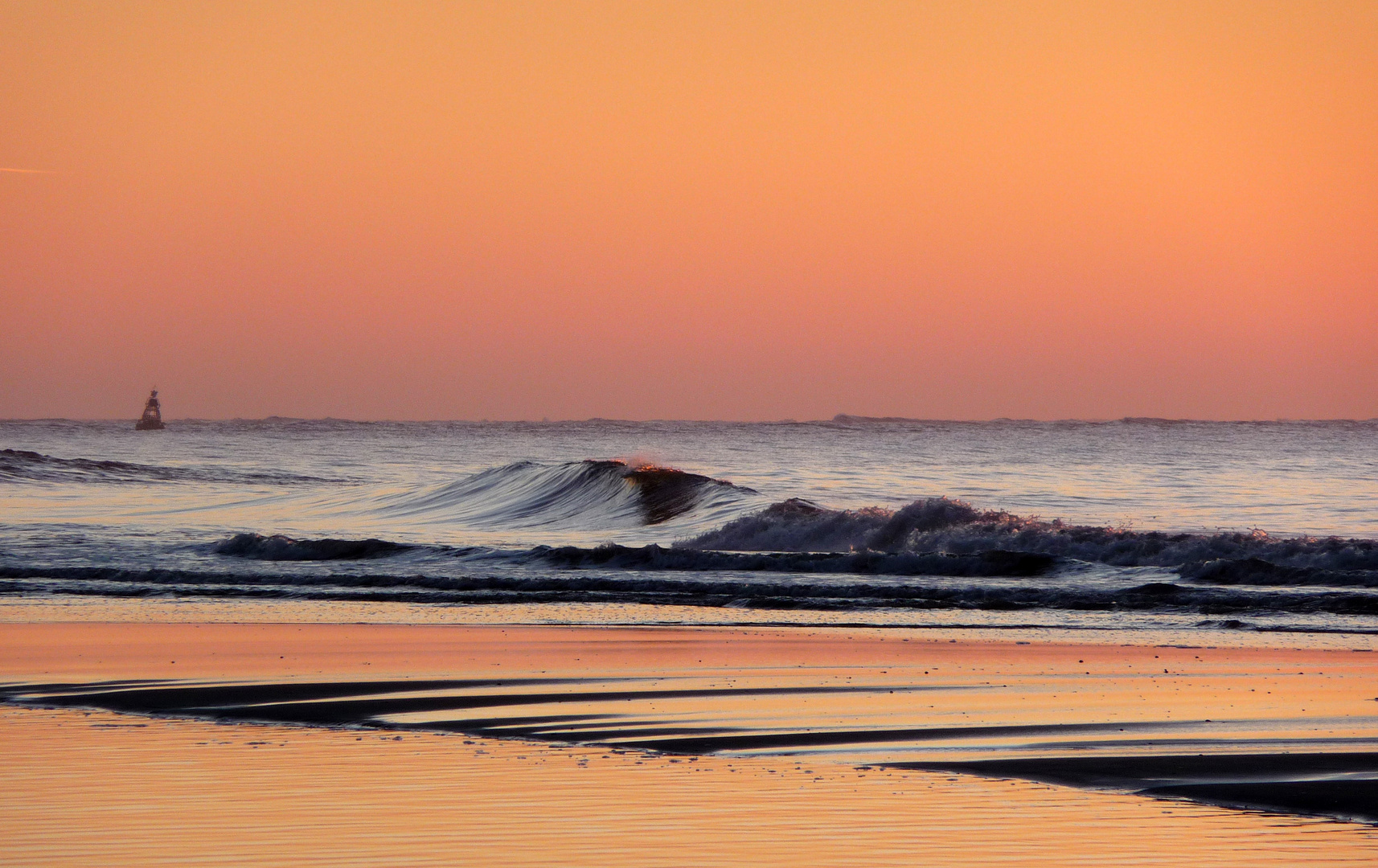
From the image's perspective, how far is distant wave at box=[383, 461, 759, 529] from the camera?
30703mm

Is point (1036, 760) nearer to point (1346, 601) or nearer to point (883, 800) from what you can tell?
point (883, 800)

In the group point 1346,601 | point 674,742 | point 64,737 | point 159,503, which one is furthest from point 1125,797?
point 159,503

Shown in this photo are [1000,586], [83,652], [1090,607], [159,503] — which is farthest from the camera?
[159,503]

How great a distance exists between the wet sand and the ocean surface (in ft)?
11.9

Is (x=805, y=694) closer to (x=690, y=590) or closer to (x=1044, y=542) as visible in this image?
(x=690, y=590)

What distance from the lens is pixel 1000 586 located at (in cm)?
1688

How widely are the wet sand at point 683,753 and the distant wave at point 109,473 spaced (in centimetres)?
3426

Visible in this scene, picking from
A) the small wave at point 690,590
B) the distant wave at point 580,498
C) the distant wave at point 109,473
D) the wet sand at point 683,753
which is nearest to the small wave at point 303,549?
the small wave at point 690,590

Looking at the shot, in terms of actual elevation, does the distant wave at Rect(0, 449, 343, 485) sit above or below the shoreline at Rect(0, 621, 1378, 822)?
above

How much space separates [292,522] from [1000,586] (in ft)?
56.4

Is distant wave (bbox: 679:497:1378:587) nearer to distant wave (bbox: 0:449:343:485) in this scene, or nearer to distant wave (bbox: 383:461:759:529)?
distant wave (bbox: 383:461:759:529)

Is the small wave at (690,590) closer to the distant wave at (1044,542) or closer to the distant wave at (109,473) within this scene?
the distant wave at (1044,542)

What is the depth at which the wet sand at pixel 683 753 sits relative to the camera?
18.1ft

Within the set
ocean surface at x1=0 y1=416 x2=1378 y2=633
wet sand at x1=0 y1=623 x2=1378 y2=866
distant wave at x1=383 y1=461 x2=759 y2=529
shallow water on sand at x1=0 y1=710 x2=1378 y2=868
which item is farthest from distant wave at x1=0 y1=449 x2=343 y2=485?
shallow water on sand at x1=0 y1=710 x2=1378 y2=868
